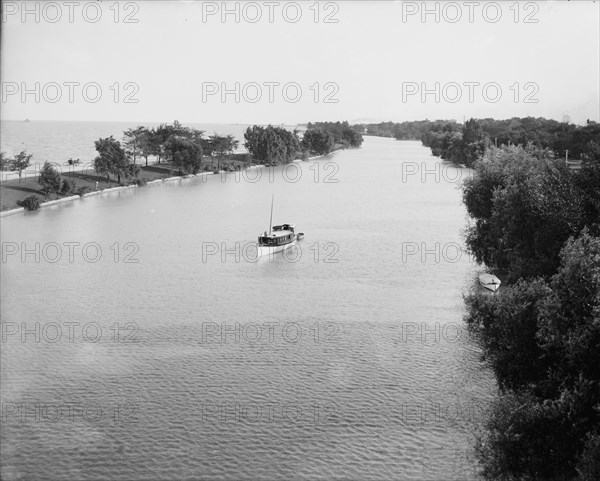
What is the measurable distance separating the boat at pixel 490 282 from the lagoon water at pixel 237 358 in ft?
3.45

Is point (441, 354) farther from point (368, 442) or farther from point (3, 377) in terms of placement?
point (3, 377)

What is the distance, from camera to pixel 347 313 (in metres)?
27.3

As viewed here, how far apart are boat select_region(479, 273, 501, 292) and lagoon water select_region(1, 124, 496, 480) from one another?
105cm

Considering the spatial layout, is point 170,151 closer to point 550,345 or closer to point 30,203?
point 30,203

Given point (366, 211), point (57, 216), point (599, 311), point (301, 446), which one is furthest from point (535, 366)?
point (57, 216)

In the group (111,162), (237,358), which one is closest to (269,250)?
(237,358)

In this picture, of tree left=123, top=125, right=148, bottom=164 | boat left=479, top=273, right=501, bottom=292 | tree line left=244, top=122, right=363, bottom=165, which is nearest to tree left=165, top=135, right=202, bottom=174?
tree left=123, top=125, right=148, bottom=164

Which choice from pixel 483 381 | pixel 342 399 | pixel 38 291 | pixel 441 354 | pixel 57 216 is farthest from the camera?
pixel 57 216

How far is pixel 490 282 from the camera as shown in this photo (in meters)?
29.8

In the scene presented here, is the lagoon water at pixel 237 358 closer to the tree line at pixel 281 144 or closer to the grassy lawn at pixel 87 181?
the grassy lawn at pixel 87 181

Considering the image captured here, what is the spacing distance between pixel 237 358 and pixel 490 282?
42.0ft

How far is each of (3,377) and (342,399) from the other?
10.3 meters

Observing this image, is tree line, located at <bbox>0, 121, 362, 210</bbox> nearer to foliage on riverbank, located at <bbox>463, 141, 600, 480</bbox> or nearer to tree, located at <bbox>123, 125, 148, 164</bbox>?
tree, located at <bbox>123, 125, 148, 164</bbox>

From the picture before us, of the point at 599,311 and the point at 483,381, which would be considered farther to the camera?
the point at 483,381
